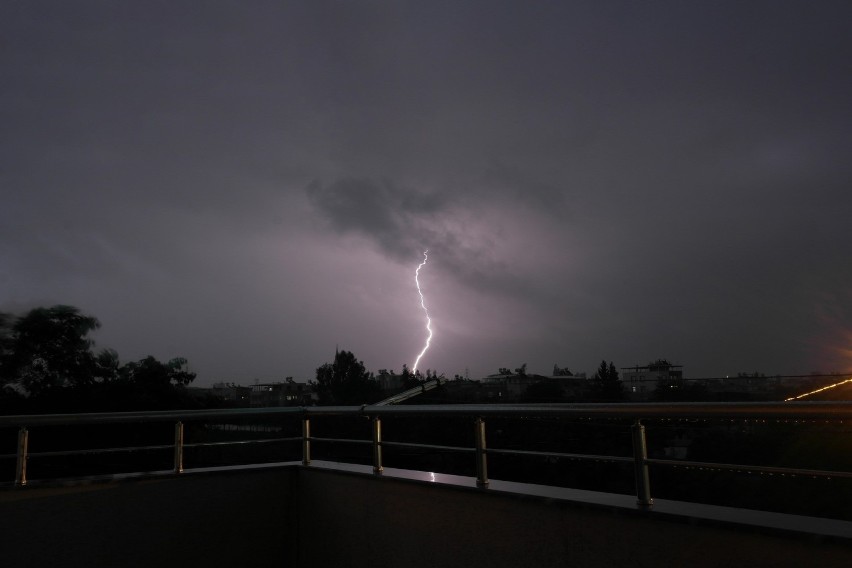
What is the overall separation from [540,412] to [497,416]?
283 mm

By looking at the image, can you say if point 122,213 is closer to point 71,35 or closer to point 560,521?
point 71,35

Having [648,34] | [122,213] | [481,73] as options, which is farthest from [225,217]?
[648,34]

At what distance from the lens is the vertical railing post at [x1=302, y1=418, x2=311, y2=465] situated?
15.5 ft

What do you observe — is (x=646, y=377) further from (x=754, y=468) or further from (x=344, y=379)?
(x=344, y=379)

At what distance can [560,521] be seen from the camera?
283 cm

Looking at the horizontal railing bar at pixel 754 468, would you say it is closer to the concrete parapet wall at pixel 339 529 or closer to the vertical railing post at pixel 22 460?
the concrete parapet wall at pixel 339 529

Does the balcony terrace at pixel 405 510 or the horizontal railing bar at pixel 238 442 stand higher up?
the horizontal railing bar at pixel 238 442

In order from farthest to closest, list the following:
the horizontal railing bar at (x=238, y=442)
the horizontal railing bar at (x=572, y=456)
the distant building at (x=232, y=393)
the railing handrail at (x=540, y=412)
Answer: the distant building at (x=232, y=393), the horizontal railing bar at (x=238, y=442), the horizontal railing bar at (x=572, y=456), the railing handrail at (x=540, y=412)

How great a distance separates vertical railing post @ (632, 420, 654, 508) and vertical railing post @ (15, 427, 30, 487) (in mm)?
3389

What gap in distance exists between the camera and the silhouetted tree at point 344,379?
2906 centimetres

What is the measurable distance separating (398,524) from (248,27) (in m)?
7.14

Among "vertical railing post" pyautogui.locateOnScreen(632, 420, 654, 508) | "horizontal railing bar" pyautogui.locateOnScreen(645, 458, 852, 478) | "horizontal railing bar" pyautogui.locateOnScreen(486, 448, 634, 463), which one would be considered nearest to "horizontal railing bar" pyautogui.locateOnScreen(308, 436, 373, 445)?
"horizontal railing bar" pyautogui.locateOnScreen(486, 448, 634, 463)

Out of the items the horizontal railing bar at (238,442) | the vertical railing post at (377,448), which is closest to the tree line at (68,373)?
the horizontal railing bar at (238,442)

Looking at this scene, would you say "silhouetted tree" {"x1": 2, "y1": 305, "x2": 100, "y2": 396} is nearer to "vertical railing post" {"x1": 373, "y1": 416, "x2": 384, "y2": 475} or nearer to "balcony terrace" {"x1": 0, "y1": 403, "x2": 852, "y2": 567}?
"balcony terrace" {"x1": 0, "y1": 403, "x2": 852, "y2": 567}
